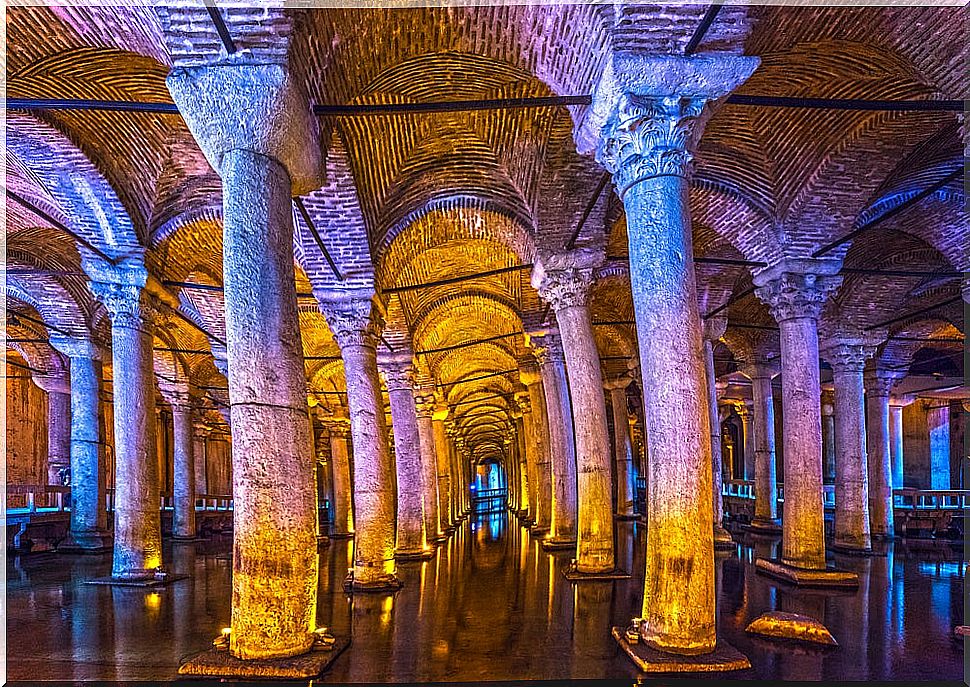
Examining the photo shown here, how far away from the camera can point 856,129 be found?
8.96 meters

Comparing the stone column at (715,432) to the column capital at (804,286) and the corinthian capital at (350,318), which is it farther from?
the corinthian capital at (350,318)

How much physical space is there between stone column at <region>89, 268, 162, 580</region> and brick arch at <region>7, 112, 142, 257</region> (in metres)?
0.54

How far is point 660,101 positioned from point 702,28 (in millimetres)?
614

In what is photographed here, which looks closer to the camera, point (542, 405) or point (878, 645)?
point (878, 645)

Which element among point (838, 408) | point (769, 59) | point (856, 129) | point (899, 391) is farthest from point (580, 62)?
point (899, 391)

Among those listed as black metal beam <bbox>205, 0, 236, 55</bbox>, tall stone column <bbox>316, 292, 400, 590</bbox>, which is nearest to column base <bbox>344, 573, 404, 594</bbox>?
tall stone column <bbox>316, 292, 400, 590</bbox>

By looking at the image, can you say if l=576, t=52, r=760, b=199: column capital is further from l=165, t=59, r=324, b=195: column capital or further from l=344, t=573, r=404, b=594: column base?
l=344, t=573, r=404, b=594: column base

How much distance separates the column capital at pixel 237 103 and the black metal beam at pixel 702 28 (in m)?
3.04

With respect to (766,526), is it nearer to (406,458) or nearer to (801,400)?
(801,400)

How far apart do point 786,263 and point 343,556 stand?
9.75m

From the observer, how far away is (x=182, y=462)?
57.6 ft

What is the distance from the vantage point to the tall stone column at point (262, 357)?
5.00 meters

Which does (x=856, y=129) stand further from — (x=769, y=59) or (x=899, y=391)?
(x=899, y=391)

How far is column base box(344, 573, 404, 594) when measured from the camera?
939 cm
